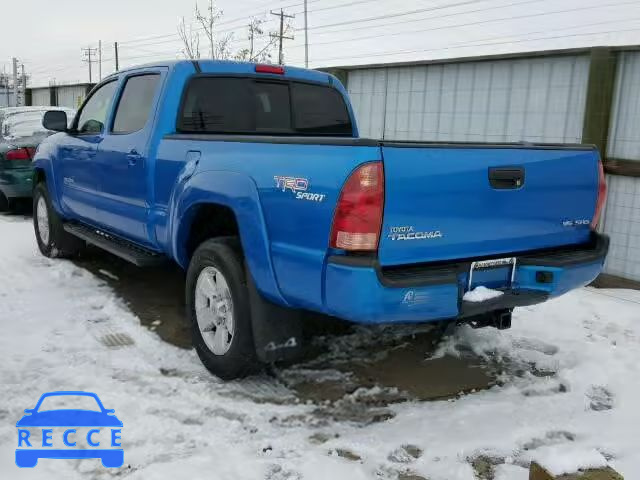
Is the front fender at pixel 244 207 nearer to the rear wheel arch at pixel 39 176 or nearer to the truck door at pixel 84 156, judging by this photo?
the truck door at pixel 84 156

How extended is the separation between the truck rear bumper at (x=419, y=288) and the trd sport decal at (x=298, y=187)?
0.30 meters

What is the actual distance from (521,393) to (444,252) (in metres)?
1.22

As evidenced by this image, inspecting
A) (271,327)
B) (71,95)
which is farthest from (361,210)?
(71,95)

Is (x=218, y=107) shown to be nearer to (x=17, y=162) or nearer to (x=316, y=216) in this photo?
(x=316, y=216)

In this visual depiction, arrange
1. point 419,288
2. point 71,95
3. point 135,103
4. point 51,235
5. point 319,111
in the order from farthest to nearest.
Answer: point 71,95
point 51,235
point 319,111
point 135,103
point 419,288

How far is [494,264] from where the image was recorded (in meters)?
3.21

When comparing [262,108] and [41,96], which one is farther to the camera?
[41,96]

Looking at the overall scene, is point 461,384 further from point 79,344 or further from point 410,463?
point 79,344

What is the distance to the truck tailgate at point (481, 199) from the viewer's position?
2.83m

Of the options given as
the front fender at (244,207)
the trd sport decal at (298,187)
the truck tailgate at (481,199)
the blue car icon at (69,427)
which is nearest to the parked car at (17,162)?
the front fender at (244,207)

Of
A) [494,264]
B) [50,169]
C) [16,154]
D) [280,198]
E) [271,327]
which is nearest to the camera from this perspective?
[280,198]

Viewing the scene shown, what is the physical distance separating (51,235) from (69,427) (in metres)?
4.02

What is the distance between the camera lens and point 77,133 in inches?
231

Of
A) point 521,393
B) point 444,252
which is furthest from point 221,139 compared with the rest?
point 521,393
